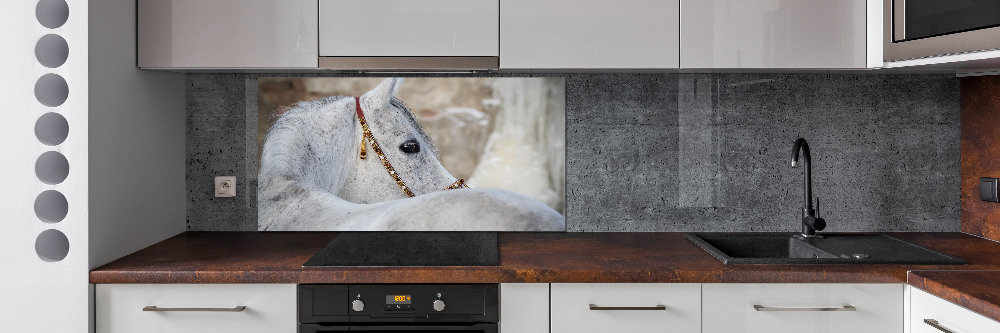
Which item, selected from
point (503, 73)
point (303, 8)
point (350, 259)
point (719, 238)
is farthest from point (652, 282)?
point (303, 8)

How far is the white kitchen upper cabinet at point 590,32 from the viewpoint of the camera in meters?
2.04

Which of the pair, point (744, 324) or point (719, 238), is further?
point (719, 238)

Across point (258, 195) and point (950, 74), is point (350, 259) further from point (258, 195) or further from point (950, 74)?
point (950, 74)

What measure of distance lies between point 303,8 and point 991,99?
2170 mm

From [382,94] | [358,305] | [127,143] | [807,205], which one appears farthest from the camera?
[382,94]

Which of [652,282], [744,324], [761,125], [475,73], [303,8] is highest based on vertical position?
[303,8]

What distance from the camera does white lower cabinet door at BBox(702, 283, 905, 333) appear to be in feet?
5.78

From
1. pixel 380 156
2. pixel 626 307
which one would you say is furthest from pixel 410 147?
pixel 626 307
